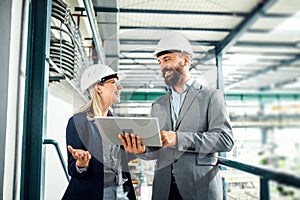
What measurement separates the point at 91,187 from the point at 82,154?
0.85ft

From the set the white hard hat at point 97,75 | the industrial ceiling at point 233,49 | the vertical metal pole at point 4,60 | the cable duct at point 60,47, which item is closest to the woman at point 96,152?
the white hard hat at point 97,75

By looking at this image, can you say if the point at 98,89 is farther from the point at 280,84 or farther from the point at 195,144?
the point at 280,84

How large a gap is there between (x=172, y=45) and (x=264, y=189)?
37.2 inches

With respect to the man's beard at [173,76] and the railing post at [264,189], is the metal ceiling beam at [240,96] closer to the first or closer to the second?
the man's beard at [173,76]

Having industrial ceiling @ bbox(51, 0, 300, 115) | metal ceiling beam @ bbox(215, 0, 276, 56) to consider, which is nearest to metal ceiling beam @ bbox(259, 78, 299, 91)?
industrial ceiling @ bbox(51, 0, 300, 115)

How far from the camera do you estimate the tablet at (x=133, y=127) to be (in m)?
1.42

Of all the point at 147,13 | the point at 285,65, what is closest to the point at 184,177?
the point at 285,65

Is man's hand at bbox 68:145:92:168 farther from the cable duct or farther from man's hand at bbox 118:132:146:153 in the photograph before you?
Result: the cable duct

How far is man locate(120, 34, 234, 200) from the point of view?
1.63 metres

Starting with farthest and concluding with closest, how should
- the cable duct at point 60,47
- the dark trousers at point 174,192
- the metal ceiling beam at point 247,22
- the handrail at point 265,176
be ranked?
the cable duct at point 60,47 → the dark trousers at point 174,192 → the metal ceiling beam at point 247,22 → the handrail at point 265,176

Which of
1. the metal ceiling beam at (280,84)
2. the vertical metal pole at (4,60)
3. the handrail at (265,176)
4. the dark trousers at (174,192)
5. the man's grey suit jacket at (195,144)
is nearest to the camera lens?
the handrail at (265,176)

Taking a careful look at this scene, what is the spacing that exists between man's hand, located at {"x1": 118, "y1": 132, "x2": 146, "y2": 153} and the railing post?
2.20 feet

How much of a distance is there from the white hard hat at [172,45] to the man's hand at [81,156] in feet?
2.53

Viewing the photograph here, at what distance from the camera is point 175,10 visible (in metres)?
3.12
